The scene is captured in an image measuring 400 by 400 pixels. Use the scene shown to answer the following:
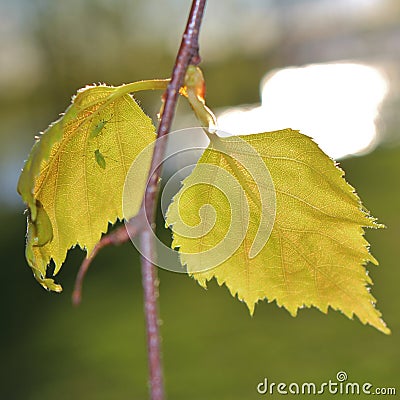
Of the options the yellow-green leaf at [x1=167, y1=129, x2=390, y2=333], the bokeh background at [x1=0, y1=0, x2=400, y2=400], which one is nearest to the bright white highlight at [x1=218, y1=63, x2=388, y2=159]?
Answer: the bokeh background at [x1=0, y1=0, x2=400, y2=400]

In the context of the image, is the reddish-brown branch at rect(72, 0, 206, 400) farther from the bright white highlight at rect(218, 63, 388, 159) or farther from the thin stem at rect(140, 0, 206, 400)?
the bright white highlight at rect(218, 63, 388, 159)

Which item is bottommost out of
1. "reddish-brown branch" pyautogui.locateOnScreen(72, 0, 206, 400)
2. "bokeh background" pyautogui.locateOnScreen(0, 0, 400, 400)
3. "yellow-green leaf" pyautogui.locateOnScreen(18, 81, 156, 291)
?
"reddish-brown branch" pyautogui.locateOnScreen(72, 0, 206, 400)

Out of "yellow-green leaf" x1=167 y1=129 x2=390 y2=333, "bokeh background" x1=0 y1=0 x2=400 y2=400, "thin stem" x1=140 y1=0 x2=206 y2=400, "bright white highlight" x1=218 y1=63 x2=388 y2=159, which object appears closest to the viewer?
"thin stem" x1=140 y1=0 x2=206 y2=400

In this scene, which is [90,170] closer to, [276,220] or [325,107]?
[276,220]

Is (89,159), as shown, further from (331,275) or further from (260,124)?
(260,124)

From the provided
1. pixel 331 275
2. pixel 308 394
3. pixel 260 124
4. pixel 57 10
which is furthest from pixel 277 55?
pixel 331 275

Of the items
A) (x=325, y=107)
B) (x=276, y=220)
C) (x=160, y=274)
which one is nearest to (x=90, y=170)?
(x=276, y=220)
